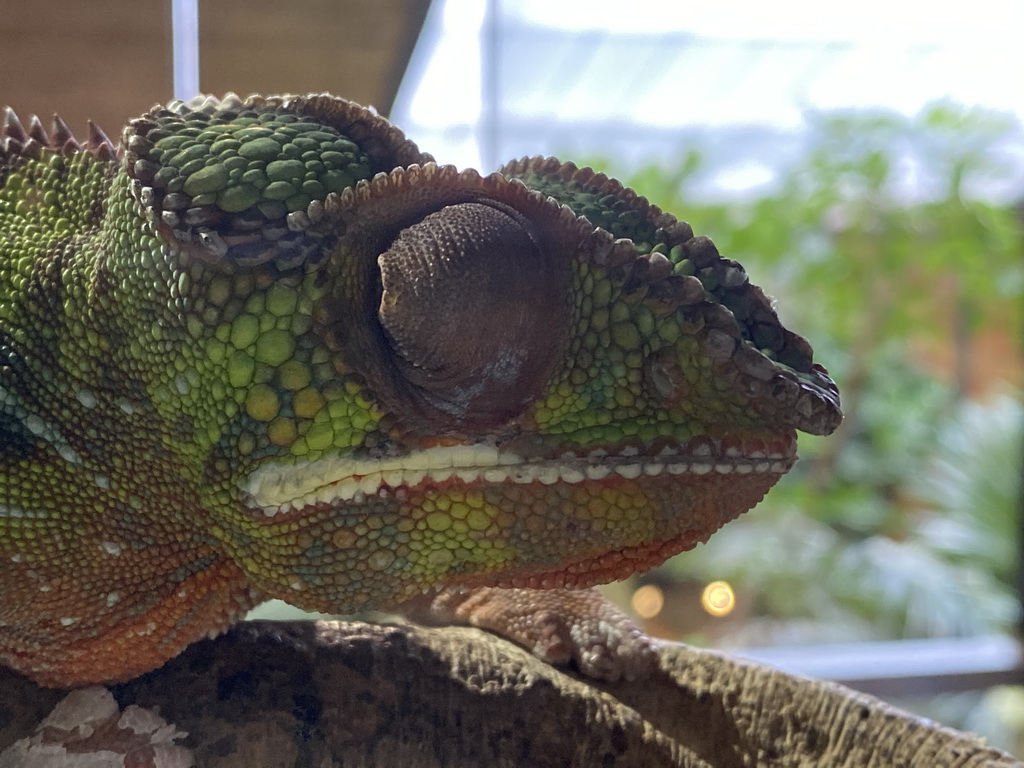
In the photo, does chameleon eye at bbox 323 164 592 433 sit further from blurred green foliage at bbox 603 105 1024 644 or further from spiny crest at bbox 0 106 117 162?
blurred green foliage at bbox 603 105 1024 644

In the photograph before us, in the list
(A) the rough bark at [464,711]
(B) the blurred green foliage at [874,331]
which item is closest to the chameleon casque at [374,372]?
(A) the rough bark at [464,711]

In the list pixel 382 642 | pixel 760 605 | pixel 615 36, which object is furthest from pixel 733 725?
pixel 760 605

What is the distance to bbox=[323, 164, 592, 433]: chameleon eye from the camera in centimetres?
65

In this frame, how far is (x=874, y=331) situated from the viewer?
414cm

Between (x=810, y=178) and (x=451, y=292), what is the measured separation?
3.28 m

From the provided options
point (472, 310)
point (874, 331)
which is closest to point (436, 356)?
point (472, 310)

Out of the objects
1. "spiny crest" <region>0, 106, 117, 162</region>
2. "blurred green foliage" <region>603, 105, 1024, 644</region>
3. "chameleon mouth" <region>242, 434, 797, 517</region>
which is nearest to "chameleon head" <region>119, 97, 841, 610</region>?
"chameleon mouth" <region>242, 434, 797, 517</region>

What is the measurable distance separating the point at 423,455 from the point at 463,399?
0.05 metres

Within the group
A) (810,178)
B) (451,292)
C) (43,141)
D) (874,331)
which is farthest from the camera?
(874,331)

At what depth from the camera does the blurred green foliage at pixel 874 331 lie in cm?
346

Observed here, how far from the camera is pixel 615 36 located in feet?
6.41

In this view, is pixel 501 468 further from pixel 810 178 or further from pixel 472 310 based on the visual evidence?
pixel 810 178

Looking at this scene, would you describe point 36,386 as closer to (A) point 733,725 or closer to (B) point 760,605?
(A) point 733,725

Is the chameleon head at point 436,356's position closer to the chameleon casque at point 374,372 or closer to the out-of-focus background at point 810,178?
the chameleon casque at point 374,372
